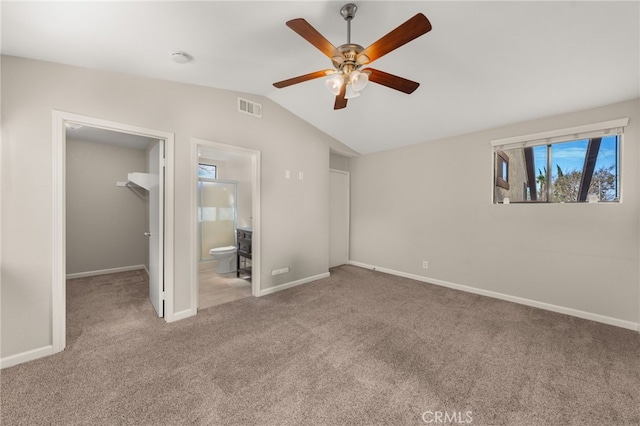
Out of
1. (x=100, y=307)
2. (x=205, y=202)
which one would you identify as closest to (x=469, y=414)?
(x=100, y=307)

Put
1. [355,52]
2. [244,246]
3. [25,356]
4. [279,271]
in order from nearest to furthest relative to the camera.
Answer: [355,52] < [25,356] < [279,271] < [244,246]

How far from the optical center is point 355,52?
1763 millimetres

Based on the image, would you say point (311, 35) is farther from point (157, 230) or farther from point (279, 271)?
point (279, 271)

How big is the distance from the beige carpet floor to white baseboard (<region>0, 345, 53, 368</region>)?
6 cm

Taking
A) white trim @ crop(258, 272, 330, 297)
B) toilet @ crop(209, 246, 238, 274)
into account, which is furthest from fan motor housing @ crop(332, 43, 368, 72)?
toilet @ crop(209, 246, 238, 274)

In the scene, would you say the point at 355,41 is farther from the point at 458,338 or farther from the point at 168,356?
the point at 168,356

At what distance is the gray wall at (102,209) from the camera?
14.7 ft

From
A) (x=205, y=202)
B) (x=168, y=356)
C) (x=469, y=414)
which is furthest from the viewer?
(x=205, y=202)

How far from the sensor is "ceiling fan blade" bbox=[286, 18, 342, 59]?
1.46 metres

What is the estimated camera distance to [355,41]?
2289 mm

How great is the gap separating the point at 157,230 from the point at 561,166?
503 cm

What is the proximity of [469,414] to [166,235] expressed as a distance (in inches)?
121

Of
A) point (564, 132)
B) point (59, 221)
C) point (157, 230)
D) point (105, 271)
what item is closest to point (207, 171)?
point (105, 271)

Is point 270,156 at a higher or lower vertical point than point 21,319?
higher
